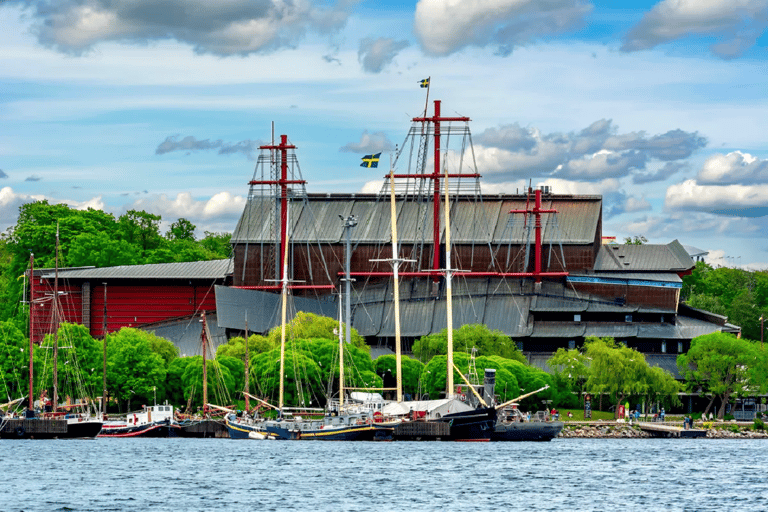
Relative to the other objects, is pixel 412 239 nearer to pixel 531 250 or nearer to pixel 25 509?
pixel 531 250

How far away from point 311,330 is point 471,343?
13.1 metres

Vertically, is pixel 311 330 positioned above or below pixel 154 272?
below

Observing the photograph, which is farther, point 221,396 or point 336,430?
point 221,396

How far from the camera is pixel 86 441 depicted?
101m

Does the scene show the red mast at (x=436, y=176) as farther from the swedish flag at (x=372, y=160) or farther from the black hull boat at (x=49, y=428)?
the black hull boat at (x=49, y=428)

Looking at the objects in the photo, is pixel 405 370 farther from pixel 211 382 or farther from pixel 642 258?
pixel 642 258

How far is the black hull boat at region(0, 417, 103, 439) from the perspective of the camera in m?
99.8

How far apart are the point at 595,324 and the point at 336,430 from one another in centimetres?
4196

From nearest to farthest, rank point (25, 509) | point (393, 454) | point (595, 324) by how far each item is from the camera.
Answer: point (25, 509), point (393, 454), point (595, 324)

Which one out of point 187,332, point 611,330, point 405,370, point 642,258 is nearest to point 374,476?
point 405,370

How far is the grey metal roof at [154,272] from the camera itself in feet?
472

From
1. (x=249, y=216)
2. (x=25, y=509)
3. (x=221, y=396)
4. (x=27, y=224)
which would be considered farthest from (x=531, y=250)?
(x=25, y=509)

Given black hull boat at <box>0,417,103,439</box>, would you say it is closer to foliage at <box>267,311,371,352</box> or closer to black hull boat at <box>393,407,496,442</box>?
foliage at <box>267,311,371,352</box>

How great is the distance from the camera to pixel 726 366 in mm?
122750
